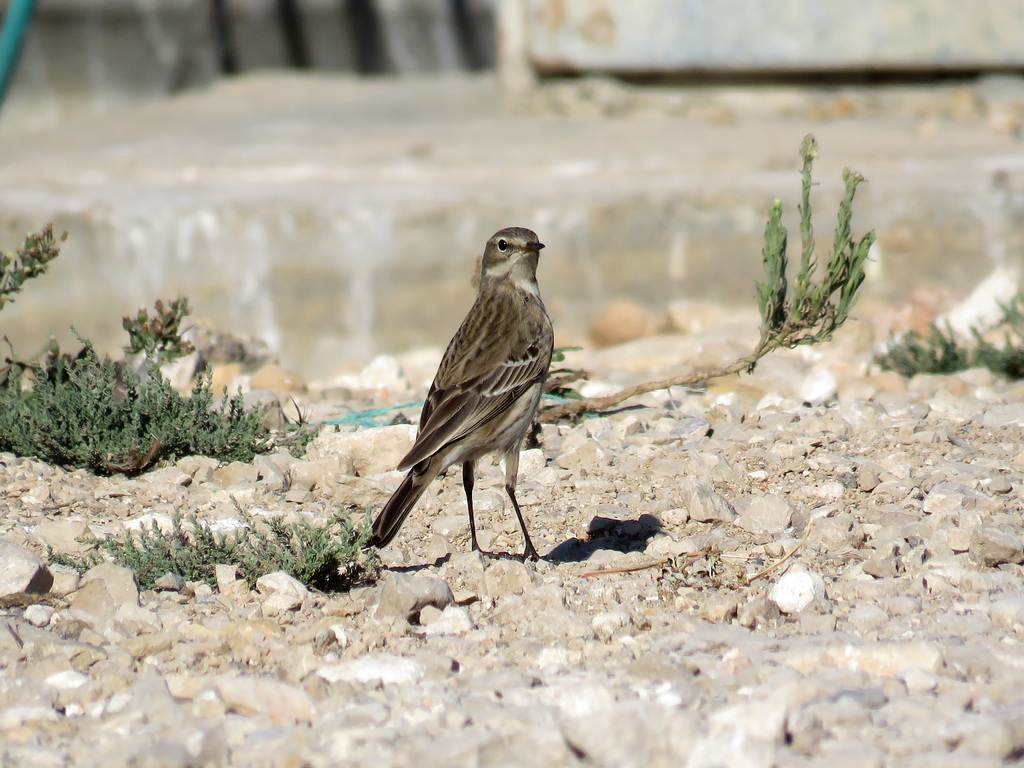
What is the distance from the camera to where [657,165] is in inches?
423

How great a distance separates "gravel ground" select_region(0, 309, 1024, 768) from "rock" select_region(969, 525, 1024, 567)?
12 millimetres

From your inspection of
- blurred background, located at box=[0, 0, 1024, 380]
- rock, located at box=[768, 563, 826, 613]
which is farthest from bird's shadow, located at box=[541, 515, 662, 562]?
blurred background, located at box=[0, 0, 1024, 380]

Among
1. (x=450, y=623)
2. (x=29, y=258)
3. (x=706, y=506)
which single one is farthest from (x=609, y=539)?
(x=29, y=258)

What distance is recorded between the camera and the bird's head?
19.0 feet

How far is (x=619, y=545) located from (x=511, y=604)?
893mm

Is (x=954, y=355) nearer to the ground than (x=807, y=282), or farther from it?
nearer to the ground

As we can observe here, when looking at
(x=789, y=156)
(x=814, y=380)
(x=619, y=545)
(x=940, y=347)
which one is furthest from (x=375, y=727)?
(x=789, y=156)

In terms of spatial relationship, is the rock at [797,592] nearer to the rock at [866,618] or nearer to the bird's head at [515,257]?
the rock at [866,618]

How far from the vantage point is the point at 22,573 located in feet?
13.7

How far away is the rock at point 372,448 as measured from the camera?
5.83m

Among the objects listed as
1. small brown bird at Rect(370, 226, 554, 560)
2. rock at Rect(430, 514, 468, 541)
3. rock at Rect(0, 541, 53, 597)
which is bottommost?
rock at Rect(430, 514, 468, 541)

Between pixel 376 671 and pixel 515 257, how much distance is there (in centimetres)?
268

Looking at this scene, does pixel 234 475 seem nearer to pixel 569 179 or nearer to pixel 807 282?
pixel 807 282

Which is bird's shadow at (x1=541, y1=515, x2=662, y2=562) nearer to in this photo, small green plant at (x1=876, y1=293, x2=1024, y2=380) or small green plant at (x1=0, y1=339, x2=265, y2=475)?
small green plant at (x1=0, y1=339, x2=265, y2=475)
